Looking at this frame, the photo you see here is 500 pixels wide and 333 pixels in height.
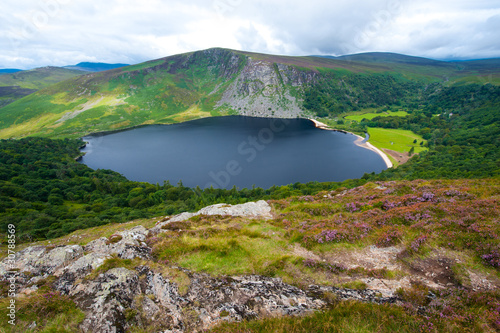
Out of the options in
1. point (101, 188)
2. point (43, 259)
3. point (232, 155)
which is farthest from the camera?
point (232, 155)

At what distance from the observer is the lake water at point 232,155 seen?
273 feet

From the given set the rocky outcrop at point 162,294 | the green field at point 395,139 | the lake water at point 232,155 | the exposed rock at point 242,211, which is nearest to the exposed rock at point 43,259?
the rocky outcrop at point 162,294

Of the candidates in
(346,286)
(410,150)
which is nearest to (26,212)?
(346,286)

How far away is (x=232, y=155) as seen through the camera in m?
105

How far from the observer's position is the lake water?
83.1 m

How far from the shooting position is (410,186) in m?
25.9

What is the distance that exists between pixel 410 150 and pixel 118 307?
136m

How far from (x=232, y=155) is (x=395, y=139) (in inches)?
4213

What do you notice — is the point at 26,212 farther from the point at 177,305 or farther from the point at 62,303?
the point at 177,305

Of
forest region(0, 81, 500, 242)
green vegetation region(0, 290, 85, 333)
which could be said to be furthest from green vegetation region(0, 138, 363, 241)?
green vegetation region(0, 290, 85, 333)

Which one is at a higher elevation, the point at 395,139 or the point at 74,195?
the point at 395,139

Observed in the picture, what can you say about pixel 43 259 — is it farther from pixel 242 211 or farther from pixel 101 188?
pixel 101 188

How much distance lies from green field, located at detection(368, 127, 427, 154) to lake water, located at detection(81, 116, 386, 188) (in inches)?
588

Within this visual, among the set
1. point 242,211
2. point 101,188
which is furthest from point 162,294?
point 101,188
